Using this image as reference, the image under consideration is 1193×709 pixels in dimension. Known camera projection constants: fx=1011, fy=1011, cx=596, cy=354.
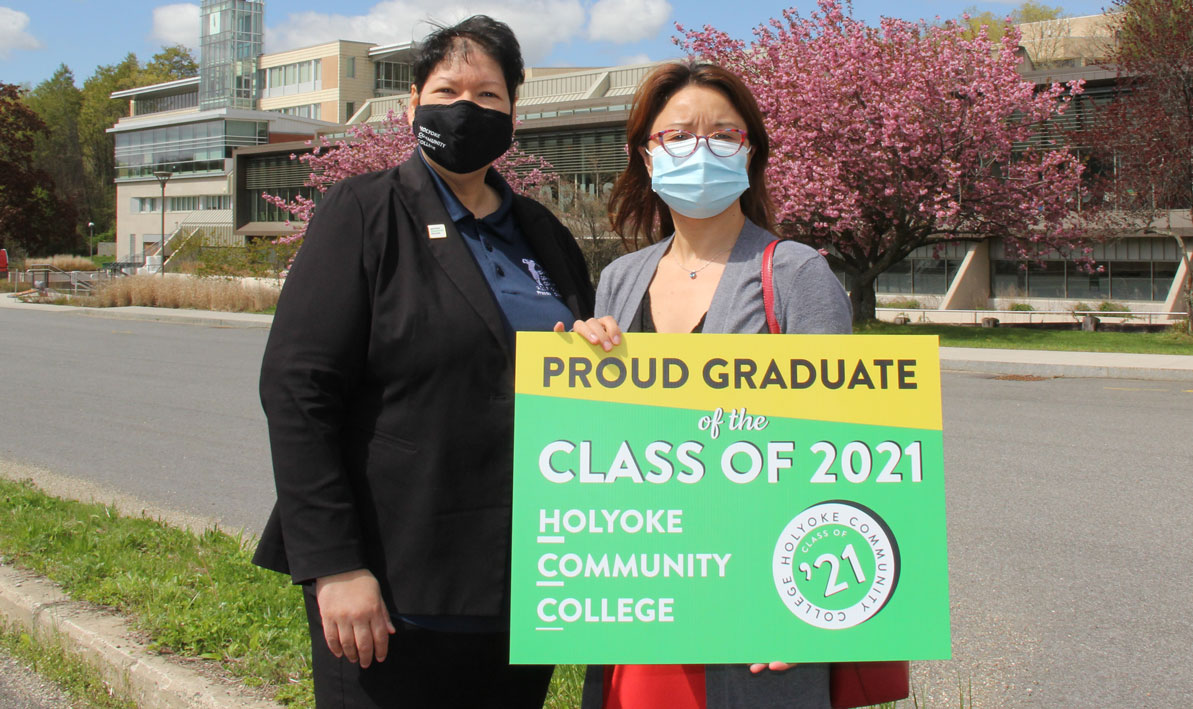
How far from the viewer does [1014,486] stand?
24.4 feet

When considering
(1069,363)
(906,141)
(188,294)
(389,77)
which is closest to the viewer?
(1069,363)

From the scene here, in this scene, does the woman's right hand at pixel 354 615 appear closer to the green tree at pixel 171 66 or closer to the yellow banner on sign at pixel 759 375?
the yellow banner on sign at pixel 759 375

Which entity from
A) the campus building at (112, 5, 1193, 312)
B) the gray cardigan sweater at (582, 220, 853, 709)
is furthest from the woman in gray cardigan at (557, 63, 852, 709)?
the campus building at (112, 5, 1193, 312)

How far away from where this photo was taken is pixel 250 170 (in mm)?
68812

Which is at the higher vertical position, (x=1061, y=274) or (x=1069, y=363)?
(x=1061, y=274)

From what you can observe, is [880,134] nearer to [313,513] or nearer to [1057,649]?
[1057,649]

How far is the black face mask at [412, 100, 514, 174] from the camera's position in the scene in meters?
2.40

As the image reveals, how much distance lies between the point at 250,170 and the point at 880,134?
181 feet

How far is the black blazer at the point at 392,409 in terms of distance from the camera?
6.84ft

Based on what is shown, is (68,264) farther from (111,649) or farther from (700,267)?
(700,267)

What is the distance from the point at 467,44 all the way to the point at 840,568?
58.3 inches

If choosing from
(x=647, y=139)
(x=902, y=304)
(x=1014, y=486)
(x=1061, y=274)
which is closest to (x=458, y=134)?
(x=647, y=139)

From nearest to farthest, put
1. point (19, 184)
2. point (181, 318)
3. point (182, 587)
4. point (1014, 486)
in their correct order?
1. point (182, 587)
2. point (1014, 486)
3. point (181, 318)
4. point (19, 184)

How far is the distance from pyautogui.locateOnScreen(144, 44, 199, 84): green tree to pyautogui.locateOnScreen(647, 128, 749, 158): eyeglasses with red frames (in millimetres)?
123191
